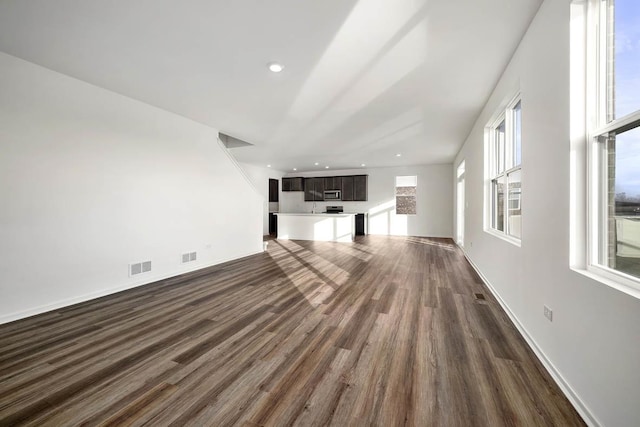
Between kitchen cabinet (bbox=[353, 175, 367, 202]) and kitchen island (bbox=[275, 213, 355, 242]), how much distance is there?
1505 millimetres

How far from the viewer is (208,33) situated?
7.54ft

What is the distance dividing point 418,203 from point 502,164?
620 centimetres

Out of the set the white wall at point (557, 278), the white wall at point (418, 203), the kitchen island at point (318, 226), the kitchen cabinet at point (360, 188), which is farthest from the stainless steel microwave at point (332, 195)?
the white wall at point (557, 278)

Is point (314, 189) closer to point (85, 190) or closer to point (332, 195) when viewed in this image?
point (332, 195)

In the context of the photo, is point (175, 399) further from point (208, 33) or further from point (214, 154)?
point (214, 154)

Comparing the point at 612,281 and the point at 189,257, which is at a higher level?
the point at 612,281

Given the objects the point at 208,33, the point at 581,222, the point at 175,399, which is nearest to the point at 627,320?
the point at 581,222

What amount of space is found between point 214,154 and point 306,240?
441 centimetres

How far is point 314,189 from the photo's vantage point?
1073 centimetres

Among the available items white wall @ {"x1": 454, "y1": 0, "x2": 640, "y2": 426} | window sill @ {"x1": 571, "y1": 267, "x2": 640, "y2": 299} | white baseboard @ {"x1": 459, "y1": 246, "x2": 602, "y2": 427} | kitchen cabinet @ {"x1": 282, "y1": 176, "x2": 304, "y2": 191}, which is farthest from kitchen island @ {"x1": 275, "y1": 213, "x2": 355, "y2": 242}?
window sill @ {"x1": 571, "y1": 267, "x2": 640, "y2": 299}

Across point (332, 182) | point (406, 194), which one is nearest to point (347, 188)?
point (332, 182)

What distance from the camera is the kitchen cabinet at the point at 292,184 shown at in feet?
35.4

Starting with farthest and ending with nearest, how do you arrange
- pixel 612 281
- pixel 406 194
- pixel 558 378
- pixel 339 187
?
pixel 339 187 < pixel 406 194 < pixel 558 378 < pixel 612 281

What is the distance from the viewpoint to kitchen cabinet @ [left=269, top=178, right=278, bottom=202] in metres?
10.5
